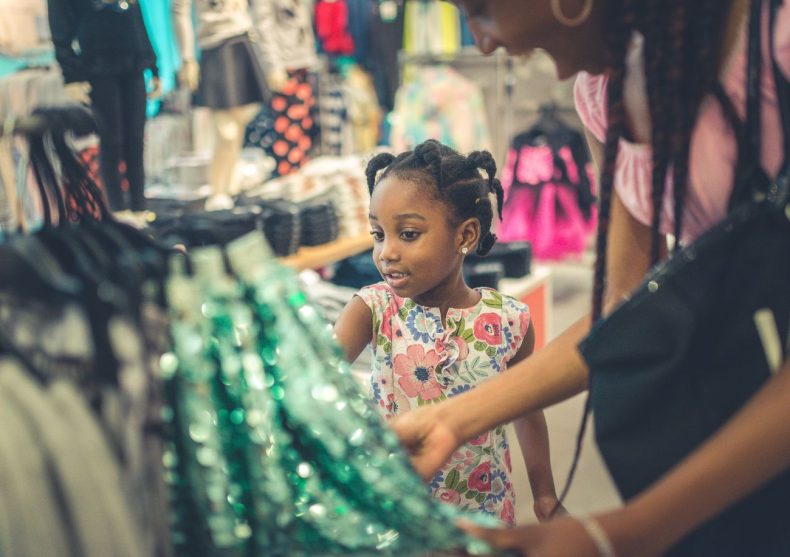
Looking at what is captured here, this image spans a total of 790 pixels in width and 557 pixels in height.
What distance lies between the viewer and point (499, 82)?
5344 mm

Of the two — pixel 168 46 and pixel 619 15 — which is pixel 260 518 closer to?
pixel 619 15

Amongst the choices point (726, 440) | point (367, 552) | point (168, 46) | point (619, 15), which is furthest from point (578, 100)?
point (168, 46)

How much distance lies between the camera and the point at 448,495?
1.21 meters

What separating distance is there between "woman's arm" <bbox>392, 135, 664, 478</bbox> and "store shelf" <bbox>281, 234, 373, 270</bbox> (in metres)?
1.92

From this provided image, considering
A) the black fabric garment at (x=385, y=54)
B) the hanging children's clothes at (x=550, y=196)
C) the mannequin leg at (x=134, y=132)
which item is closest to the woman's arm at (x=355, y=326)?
the mannequin leg at (x=134, y=132)

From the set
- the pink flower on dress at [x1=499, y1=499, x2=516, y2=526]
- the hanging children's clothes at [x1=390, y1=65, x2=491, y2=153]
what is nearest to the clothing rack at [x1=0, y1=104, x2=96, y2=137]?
the pink flower on dress at [x1=499, y1=499, x2=516, y2=526]

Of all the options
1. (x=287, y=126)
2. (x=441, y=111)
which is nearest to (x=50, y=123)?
(x=287, y=126)

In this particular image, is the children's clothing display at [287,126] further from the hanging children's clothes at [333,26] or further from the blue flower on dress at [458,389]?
the blue flower on dress at [458,389]

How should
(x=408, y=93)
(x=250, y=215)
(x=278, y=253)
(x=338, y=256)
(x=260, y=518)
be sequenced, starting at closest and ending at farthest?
(x=260, y=518) < (x=250, y=215) < (x=278, y=253) < (x=338, y=256) < (x=408, y=93)

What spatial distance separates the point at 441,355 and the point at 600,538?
633mm

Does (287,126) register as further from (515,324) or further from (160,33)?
(515,324)

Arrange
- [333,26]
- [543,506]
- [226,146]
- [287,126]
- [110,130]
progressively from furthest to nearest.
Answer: [333,26] < [287,126] < [226,146] < [110,130] < [543,506]

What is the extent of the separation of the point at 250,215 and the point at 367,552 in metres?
2.01

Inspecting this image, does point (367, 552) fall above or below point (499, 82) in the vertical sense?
below
